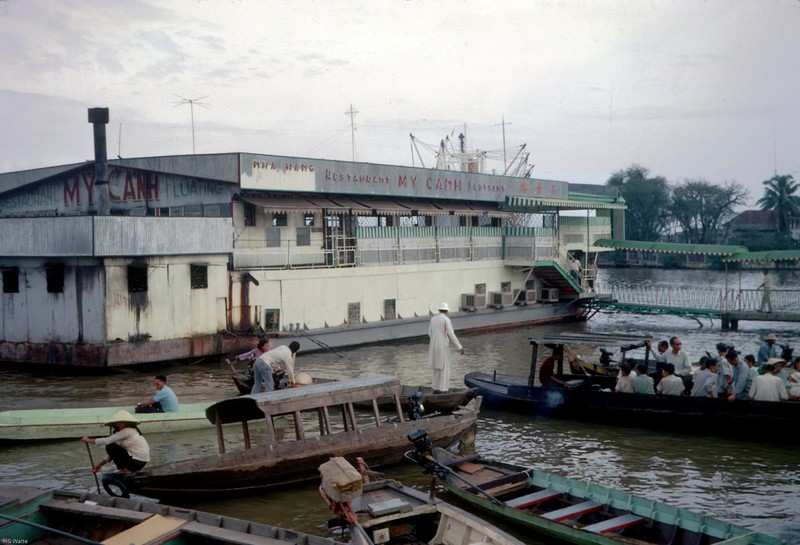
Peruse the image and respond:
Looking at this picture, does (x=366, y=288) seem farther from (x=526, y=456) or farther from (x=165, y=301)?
(x=526, y=456)

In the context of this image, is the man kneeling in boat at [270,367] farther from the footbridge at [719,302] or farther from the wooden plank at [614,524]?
the footbridge at [719,302]

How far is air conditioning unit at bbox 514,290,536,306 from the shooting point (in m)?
37.2

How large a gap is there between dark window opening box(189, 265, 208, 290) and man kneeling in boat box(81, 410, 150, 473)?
524 inches

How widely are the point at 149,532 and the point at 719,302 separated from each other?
104 ft

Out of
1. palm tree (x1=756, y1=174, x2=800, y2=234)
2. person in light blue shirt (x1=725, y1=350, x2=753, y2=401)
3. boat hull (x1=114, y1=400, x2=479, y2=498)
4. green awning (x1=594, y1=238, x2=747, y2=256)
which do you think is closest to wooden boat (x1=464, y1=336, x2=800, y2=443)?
person in light blue shirt (x1=725, y1=350, x2=753, y2=401)

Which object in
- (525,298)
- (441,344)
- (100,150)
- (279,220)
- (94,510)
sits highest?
(100,150)

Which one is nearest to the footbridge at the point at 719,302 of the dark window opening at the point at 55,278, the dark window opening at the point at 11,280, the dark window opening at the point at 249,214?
the dark window opening at the point at 249,214

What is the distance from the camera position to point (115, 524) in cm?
979

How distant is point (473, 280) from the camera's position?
35438mm

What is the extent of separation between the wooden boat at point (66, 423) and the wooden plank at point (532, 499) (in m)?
7.44

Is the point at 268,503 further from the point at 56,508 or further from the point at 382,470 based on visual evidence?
the point at 56,508

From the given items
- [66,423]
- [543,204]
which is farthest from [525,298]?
[66,423]

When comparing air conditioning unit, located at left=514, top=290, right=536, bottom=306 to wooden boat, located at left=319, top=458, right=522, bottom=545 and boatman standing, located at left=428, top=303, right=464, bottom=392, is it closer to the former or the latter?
boatman standing, located at left=428, top=303, right=464, bottom=392

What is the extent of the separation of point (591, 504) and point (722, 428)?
6.13 metres
